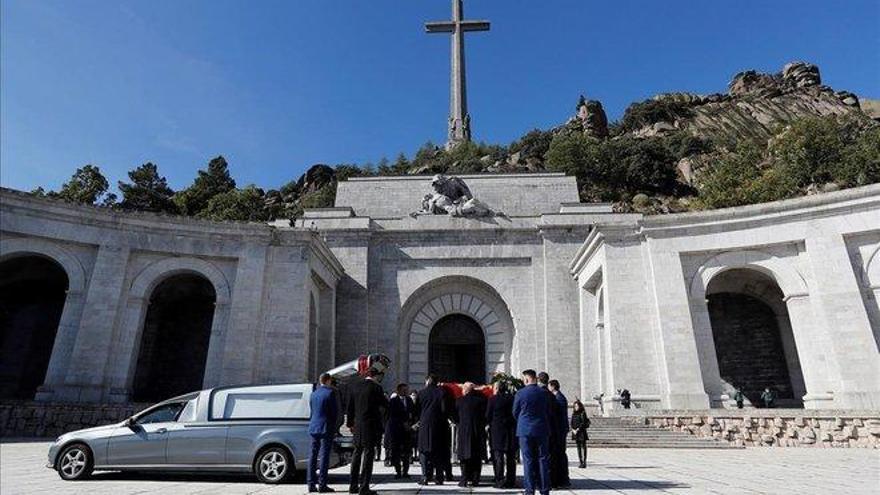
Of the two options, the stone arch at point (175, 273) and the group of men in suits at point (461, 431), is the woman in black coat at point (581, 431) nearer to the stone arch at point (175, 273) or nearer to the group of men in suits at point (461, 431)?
the group of men in suits at point (461, 431)

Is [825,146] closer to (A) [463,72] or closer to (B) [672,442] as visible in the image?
(A) [463,72]

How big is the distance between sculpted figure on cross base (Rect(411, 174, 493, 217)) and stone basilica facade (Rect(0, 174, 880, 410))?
0.81 feet

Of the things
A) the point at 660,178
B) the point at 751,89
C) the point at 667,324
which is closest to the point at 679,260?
the point at 667,324

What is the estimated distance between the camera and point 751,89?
3927 inches

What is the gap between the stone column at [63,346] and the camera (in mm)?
17828

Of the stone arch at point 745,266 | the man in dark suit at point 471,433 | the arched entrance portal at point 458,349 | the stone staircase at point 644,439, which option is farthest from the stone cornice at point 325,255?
the stone arch at point 745,266

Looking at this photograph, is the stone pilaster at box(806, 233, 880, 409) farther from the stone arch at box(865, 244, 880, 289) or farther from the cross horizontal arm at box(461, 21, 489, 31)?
the cross horizontal arm at box(461, 21, 489, 31)

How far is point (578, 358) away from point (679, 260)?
5.74m

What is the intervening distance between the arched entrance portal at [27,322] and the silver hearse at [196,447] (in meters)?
15.1

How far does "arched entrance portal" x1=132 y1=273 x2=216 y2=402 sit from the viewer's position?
A: 75.4 ft

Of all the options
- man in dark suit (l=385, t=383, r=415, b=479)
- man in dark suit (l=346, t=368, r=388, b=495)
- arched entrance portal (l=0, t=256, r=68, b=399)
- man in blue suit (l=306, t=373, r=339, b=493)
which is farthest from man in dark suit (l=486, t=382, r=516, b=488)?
arched entrance portal (l=0, t=256, r=68, b=399)

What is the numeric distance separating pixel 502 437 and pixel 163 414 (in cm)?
558

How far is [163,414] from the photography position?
9.74m

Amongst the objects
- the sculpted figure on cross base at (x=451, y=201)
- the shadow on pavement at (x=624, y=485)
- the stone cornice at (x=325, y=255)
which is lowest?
the shadow on pavement at (x=624, y=485)
